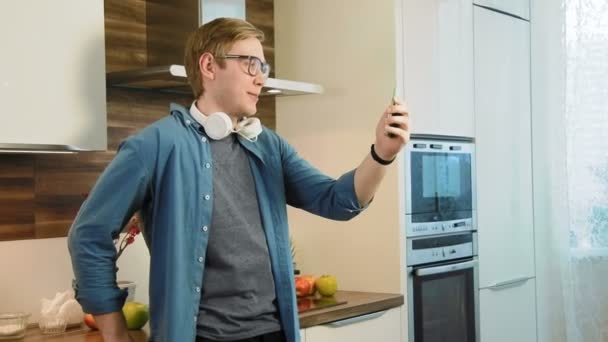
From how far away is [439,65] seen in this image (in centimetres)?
341

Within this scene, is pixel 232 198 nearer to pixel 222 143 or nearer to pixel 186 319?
pixel 222 143

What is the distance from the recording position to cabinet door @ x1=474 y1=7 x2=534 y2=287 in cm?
368

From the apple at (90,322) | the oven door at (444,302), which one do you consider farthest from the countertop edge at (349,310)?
the apple at (90,322)

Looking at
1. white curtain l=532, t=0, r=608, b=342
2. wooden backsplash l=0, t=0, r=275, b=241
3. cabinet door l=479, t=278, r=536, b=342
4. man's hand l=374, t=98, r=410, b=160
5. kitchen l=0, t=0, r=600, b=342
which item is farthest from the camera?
white curtain l=532, t=0, r=608, b=342

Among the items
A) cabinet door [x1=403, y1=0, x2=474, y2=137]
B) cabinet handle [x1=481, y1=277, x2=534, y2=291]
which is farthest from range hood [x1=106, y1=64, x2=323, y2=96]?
cabinet handle [x1=481, y1=277, x2=534, y2=291]

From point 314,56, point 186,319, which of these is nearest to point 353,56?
point 314,56

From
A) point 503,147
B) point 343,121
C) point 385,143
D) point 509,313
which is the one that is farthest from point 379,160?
point 509,313

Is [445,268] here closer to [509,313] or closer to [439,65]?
[509,313]

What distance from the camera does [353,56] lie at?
3.35 m

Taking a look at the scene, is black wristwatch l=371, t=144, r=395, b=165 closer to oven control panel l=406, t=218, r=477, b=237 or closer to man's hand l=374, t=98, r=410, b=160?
man's hand l=374, t=98, r=410, b=160

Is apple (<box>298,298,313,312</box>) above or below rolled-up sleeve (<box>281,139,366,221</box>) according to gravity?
below

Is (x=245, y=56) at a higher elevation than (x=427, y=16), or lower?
lower

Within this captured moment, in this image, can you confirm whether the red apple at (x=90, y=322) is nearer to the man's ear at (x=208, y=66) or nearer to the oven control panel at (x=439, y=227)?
the man's ear at (x=208, y=66)

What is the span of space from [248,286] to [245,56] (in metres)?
0.52
